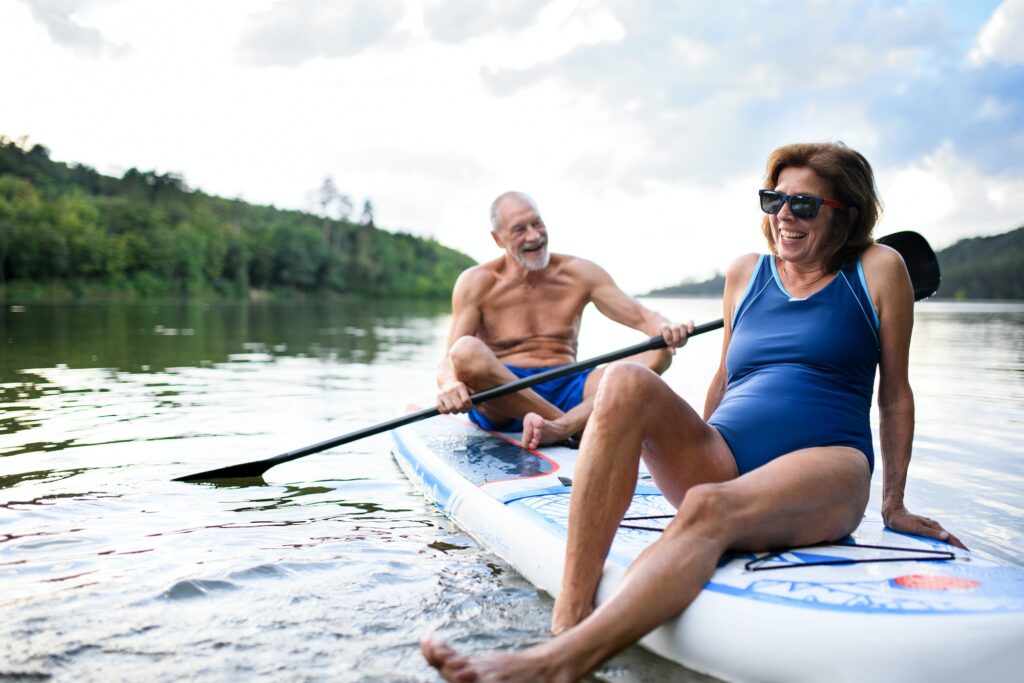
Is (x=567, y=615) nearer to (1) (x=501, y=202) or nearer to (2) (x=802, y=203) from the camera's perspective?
(2) (x=802, y=203)

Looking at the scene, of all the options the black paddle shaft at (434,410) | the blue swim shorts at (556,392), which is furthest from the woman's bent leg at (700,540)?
the blue swim shorts at (556,392)

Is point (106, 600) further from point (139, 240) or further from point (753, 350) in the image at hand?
point (139, 240)

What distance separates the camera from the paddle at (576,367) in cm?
390

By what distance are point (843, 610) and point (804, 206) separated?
1.37 m

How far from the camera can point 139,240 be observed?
272ft

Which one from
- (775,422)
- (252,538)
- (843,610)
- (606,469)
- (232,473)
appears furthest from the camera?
(232,473)

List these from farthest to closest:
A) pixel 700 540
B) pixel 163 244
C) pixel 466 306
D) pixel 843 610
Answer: pixel 163 244, pixel 466 306, pixel 700 540, pixel 843 610

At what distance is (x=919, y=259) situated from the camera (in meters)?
3.92

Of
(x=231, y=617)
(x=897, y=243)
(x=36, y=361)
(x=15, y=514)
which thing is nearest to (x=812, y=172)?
(x=897, y=243)

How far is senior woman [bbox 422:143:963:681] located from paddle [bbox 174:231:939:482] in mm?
932

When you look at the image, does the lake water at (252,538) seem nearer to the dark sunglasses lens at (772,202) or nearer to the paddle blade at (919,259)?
the paddle blade at (919,259)

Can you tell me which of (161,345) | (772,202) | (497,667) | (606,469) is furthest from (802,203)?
(161,345)

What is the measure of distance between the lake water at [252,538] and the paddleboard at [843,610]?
0.21 meters

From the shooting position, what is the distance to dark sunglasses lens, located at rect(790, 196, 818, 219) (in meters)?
2.93
